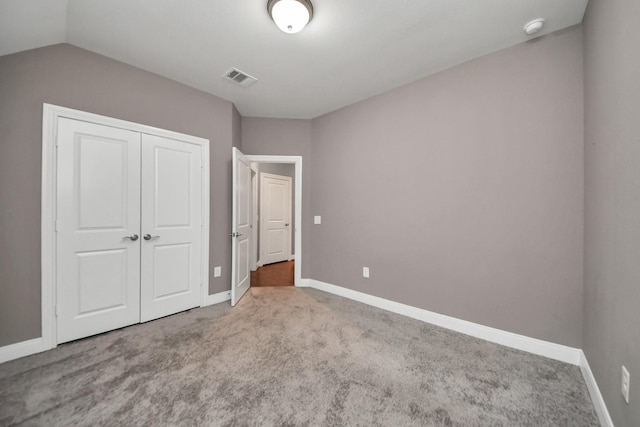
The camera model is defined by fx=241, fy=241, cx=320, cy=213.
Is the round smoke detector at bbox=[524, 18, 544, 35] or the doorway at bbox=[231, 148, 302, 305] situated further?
the doorway at bbox=[231, 148, 302, 305]

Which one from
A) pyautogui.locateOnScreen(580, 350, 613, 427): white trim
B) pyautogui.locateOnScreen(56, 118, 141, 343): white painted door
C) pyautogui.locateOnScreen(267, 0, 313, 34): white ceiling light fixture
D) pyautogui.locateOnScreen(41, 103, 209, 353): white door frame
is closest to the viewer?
pyautogui.locateOnScreen(580, 350, 613, 427): white trim

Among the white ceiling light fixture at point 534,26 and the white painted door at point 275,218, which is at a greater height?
the white ceiling light fixture at point 534,26

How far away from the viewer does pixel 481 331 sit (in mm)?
2252

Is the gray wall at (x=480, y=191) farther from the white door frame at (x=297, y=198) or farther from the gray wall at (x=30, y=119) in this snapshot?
the gray wall at (x=30, y=119)

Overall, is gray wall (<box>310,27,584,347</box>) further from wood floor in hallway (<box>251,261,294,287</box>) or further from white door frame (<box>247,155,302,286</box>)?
wood floor in hallway (<box>251,261,294,287</box>)

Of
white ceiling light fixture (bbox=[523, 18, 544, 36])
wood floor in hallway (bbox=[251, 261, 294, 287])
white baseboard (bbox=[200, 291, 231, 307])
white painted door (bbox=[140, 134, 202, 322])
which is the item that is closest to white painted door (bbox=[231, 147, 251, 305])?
white baseboard (bbox=[200, 291, 231, 307])

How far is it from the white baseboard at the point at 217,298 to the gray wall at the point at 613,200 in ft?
11.1

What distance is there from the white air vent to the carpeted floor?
2.66 metres

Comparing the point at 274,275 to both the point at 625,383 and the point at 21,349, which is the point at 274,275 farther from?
the point at 625,383

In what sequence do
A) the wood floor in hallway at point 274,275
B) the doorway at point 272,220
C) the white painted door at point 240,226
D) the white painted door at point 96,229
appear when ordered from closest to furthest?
the white painted door at point 96,229
the white painted door at point 240,226
the wood floor in hallway at point 274,275
the doorway at point 272,220

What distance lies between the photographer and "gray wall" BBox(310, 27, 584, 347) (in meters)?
1.90

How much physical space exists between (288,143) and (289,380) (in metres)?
3.09

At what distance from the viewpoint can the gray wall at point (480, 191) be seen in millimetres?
1896

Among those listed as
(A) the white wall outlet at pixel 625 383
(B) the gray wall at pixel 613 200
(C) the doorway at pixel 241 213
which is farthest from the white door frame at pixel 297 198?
(A) the white wall outlet at pixel 625 383
